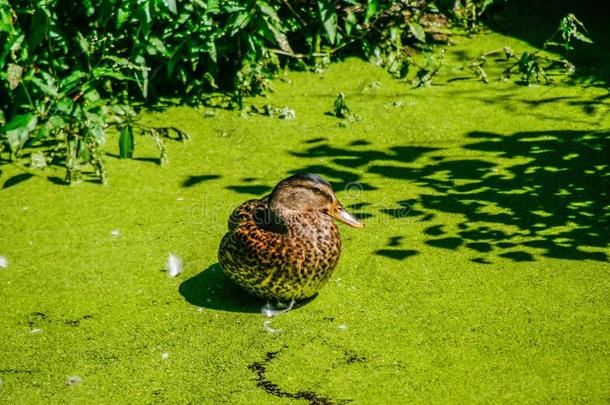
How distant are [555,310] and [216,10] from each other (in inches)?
127

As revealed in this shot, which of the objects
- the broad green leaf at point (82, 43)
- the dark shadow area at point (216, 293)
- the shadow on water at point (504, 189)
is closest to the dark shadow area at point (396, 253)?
the shadow on water at point (504, 189)

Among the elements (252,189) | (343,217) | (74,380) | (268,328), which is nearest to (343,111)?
(252,189)

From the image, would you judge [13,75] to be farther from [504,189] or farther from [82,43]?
[504,189]

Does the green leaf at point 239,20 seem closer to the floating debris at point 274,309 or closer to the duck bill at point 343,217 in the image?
the duck bill at point 343,217

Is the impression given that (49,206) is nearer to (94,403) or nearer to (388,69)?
(94,403)

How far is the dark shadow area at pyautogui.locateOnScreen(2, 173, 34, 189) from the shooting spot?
17.7 feet

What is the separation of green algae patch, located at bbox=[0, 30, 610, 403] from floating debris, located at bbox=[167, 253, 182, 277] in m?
0.05

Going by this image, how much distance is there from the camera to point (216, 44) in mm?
6102

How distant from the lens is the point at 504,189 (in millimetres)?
5016

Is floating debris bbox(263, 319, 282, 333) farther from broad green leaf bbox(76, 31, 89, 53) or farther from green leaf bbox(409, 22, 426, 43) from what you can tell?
green leaf bbox(409, 22, 426, 43)

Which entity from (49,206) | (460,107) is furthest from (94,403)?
(460,107)

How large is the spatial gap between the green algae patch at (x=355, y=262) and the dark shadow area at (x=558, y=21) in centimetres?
55

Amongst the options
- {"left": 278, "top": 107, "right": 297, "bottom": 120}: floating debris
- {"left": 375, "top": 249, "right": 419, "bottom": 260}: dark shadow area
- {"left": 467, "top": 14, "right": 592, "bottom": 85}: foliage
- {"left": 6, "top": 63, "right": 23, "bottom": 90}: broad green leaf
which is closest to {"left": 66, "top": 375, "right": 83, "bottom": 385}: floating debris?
{"left": 375, "top": 249, "right": 419, "bottom": 260}: dark shadow area

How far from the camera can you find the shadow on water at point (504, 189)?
176 inches
